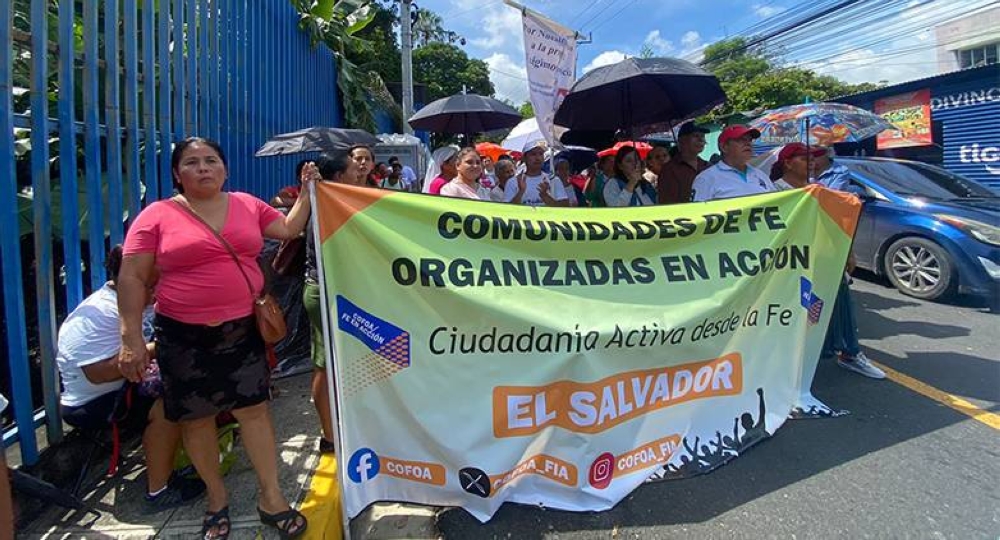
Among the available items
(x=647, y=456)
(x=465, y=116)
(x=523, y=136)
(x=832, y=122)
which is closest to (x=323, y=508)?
(x=647, y=456)

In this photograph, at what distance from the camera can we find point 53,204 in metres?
3.09

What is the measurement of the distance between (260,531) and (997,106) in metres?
17.3

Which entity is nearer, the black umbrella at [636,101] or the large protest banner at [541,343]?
the large protest banner at [541,343]

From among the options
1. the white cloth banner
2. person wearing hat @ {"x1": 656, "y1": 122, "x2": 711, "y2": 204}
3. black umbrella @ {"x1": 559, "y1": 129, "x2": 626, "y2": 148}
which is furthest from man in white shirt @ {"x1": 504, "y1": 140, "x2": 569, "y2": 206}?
black umbrella @ {"x1": 559, "y1": 129, "x2": 626, "y2": 148}

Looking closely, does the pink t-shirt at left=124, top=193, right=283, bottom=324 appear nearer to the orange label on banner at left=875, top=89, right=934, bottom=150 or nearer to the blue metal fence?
the blue metal fence

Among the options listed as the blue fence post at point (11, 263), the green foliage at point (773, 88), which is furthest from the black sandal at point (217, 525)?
the green foliage at point (773, 88)

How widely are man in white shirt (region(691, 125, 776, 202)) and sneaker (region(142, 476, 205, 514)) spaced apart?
361 centimetres

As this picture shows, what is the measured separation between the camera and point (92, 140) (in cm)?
291

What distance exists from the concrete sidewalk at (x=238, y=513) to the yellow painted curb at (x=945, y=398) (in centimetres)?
342

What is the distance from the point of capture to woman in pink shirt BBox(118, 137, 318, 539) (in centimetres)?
Answer: 221

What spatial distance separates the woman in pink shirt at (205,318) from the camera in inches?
87.2

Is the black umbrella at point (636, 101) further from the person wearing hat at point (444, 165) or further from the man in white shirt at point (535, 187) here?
the person wearing hat at point (444, 165)

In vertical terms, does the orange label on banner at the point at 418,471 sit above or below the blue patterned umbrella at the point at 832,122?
below

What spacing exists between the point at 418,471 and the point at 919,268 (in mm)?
6583
